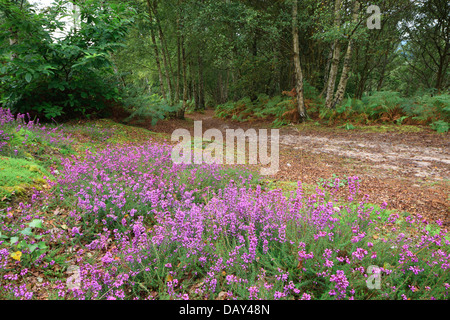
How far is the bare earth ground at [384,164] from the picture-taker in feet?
12.5

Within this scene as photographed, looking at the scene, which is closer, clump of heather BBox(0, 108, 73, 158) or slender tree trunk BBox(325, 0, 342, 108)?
clump of heather BBox(0, 108, 73, 158)

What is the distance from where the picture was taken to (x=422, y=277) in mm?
1891

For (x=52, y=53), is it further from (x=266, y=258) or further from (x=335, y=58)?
(x=335, y=58)

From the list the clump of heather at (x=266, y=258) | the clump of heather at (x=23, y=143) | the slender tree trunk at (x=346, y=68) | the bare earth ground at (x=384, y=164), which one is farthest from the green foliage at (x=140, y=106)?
the slender tree trunk at (x=346, y=68)

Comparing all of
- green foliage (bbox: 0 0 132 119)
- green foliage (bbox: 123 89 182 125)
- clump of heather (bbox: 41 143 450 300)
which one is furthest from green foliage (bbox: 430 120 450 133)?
green foliage (bbox: 0 0 132 119)

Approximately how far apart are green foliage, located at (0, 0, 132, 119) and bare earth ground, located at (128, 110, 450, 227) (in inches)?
232

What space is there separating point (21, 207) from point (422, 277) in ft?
13.0

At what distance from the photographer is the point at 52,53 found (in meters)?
6.49

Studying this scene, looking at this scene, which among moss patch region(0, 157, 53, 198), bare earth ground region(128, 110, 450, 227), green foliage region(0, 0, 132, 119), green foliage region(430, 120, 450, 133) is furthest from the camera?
green foliage region(430, 120, 450, 133)

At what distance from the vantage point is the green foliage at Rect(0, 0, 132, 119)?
19.9 ft

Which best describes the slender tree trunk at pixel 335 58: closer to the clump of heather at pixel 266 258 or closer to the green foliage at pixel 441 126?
the green foliage at pixel 441 126

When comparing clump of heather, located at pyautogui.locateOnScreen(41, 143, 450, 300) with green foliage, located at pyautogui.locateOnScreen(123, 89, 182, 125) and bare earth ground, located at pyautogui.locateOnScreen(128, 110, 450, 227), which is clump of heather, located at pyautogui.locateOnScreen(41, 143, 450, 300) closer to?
bare earth ground, located at pyautogui.locateOnScreen(128, 110, 450, 227)

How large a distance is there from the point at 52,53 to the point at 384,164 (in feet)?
29.5

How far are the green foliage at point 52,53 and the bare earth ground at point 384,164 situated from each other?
232 inches
